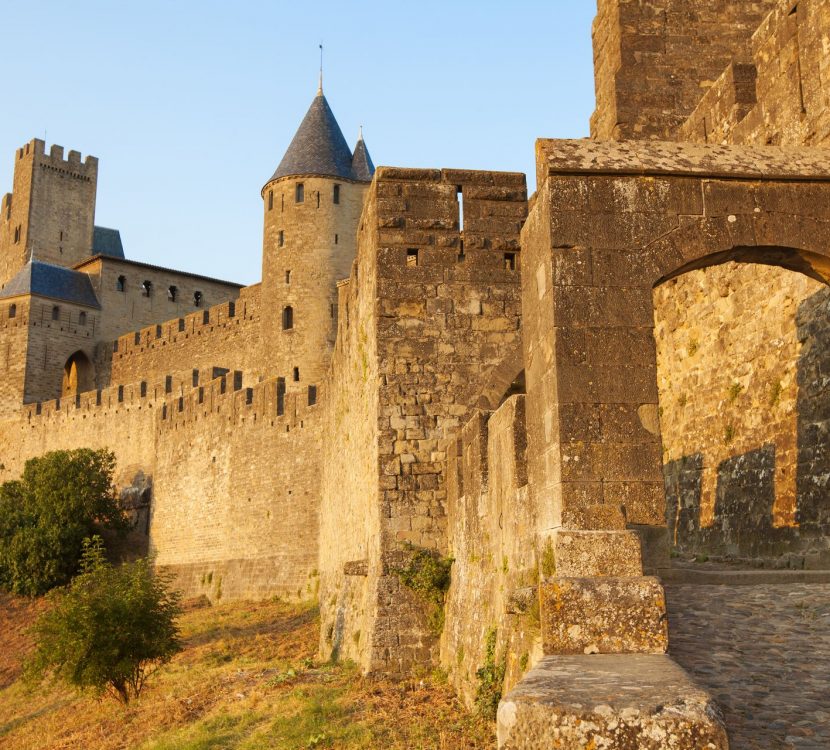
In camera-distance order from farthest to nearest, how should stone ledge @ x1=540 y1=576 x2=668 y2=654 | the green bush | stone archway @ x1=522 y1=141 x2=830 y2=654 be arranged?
the green bush
stone archway @ x1=522 y1=141 x2=830 y2=654
stone ledge @ x1=540 y1=576 x2=668 y2=654

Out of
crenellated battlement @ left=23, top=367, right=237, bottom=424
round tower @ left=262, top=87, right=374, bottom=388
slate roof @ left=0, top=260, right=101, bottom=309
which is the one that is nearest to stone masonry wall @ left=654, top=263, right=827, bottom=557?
crenellated battlement @ left=23, top=367, right=237, bottom=424

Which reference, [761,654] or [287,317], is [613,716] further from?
[287,317]

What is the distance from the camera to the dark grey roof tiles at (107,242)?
191ft

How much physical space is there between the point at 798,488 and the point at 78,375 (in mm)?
41868

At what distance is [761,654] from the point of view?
4.88m

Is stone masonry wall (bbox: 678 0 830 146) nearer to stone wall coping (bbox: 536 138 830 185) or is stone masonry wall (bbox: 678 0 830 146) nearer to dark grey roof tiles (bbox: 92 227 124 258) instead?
stone wall coping (bbox: 536 138 830 185)

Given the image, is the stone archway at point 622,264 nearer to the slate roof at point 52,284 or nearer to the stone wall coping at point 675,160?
the stone wall coping at point 675,160

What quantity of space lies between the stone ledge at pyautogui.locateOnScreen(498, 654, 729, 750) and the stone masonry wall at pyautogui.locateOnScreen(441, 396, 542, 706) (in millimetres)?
1588

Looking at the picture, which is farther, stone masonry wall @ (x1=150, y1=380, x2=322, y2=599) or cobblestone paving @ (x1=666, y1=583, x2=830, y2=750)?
stone masonry wall @ (x1=150, y1=380, x2=322, y2=599)

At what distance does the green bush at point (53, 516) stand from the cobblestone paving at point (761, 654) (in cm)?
2349

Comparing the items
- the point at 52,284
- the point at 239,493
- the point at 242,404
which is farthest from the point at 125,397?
the point at 52,284

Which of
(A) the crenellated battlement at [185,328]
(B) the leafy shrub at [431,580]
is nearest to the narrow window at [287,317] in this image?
(A) the crenellated battlement at [185,328]

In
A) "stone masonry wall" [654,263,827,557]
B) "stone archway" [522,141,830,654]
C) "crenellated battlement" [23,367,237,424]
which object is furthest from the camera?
"crenellated battlement" [23,367,237,424]

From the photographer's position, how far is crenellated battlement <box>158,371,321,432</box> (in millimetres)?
23078
